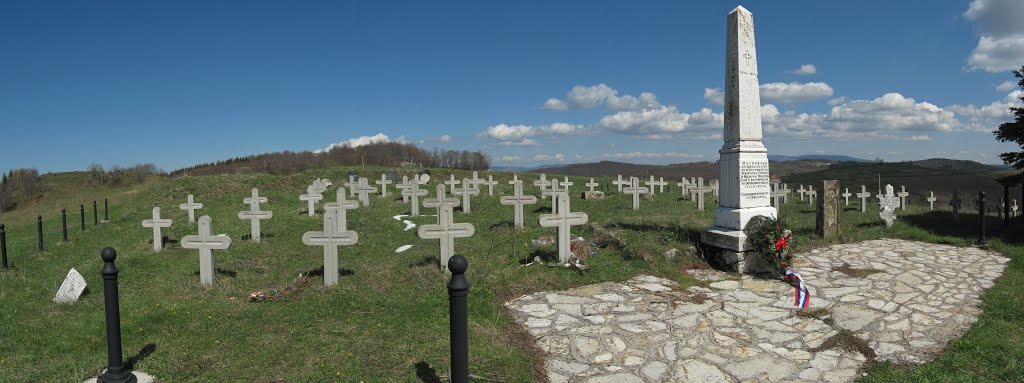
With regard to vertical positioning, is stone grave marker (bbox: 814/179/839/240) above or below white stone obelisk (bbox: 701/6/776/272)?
below

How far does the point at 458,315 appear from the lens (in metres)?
3.70

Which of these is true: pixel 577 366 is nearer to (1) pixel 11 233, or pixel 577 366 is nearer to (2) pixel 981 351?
(2) pixel 981 351

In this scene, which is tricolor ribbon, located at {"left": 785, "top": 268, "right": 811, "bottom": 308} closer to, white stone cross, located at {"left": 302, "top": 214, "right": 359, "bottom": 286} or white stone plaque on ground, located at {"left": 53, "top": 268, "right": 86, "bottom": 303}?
white stone cross, located at {"left": 302, "top": 214, "right": 359, "bottom": 286}

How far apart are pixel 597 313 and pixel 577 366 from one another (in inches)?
60.0

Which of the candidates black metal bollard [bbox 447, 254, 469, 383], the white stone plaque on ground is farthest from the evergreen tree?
the white stone plaque on ground

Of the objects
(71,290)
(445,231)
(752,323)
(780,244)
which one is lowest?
(752,323)

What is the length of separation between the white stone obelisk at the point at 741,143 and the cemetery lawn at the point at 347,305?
896 mm

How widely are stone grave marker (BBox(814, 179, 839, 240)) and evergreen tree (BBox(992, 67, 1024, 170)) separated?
15.4 ft

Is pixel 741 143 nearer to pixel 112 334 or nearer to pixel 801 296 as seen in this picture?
pixel 801 296

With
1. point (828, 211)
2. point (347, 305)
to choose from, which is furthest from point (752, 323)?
point (828, 211)

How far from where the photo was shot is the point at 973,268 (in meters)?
8.45

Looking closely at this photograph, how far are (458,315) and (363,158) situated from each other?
134 feet

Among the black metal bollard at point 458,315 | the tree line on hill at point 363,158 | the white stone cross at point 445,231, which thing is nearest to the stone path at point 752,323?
the black metal bollard at point 458,315

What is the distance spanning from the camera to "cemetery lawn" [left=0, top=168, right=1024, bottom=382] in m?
4.83
